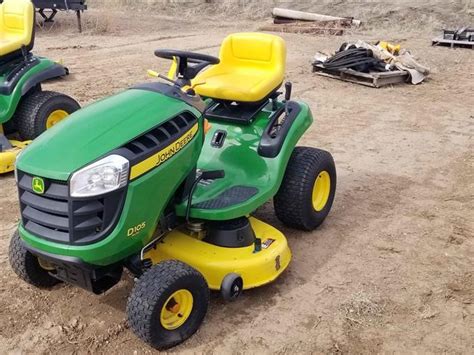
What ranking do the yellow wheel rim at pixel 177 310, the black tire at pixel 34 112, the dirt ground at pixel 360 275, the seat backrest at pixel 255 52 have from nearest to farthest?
the yellow wheel rim at pixel 177 310, the dirt ground at pixel 360 275, the seat backrest at pixel 255 52, the black tire at pixel 34 112

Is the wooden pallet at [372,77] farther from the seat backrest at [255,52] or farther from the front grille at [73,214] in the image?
the front grille at [73,214]

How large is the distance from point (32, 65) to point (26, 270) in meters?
2.93

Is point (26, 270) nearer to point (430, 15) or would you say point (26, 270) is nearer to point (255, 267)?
point (255, 267)

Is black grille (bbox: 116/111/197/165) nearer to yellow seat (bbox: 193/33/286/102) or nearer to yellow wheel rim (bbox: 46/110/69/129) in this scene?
yellow seat (bbox: 193/33/286/102)

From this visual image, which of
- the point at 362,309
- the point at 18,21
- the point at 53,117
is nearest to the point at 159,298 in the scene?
the point at 362,309

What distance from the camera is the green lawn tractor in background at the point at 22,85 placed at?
16.8 ft

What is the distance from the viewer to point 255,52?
3812 millimetres

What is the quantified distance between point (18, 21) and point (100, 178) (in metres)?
3.62

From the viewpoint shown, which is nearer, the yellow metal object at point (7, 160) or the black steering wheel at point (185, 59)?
the black steering wheel at point (185, 59)

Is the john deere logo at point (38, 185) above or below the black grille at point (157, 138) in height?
below

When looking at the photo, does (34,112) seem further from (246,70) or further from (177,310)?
(177,310)

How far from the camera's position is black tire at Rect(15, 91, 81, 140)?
524 centimetres

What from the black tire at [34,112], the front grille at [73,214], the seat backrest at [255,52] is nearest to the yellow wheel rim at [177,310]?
the front grille at [73,214]

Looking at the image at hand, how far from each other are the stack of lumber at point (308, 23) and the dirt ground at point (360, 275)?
5983mm
